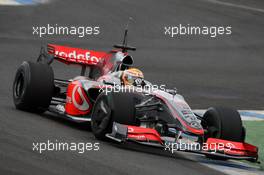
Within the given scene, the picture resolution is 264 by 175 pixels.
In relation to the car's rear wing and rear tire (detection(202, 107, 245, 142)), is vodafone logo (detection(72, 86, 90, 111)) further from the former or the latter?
rear tire (detection(202, 107, 245, 142))

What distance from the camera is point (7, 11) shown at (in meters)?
25.8

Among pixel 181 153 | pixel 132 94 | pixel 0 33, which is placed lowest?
pixel 181 153

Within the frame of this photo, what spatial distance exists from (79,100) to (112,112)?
5.10ft

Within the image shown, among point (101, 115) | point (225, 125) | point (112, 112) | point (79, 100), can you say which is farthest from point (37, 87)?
point (225, 125)

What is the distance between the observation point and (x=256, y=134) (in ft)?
46.4

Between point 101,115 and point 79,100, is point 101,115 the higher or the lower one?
the lower one

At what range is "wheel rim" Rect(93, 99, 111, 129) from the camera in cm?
1188

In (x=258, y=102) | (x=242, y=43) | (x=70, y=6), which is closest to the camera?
(x=258, y=102)

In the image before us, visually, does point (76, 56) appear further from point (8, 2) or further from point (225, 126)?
point (8, 2)

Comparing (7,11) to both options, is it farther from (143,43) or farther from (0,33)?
(143,43)

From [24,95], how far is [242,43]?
12.9 meters

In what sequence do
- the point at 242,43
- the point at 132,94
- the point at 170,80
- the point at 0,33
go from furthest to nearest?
the point at 242,43 → the point at 0,33 → the point at 170,80 → the point at 132,94

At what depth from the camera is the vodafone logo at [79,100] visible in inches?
520

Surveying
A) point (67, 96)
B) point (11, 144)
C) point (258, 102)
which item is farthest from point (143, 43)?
point (11, 144)
